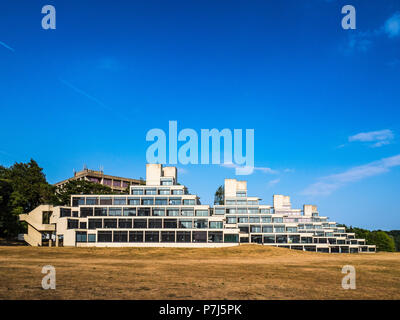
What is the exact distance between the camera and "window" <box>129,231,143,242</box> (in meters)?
74.1

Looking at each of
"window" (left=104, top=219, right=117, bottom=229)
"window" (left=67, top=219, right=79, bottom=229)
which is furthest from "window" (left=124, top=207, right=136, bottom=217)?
"window" (left=67, top=219, right=79, bottom=229)

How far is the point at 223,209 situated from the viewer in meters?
97.2

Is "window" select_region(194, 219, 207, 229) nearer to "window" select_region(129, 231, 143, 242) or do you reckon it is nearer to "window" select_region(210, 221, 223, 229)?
"window" select_region(210, 221, 223, 229)

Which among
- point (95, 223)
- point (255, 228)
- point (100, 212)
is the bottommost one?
point (255, 228)

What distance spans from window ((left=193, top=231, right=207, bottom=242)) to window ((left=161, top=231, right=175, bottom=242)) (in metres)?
5.15

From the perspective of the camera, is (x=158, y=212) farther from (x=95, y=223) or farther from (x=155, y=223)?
(x=95, y=223)

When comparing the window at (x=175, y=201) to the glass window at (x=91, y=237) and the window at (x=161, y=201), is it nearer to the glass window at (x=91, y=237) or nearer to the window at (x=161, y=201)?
the window at (x=161, y=201)

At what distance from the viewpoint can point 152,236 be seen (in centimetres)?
7444

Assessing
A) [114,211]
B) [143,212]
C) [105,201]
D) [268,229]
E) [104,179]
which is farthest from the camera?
[104,179]

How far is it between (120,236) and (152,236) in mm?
7482

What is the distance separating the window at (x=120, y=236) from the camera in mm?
74125

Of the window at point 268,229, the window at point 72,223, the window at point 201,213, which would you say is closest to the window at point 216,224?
the window at point 201,213

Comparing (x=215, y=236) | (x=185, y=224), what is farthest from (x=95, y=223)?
(x=215, y=236)
